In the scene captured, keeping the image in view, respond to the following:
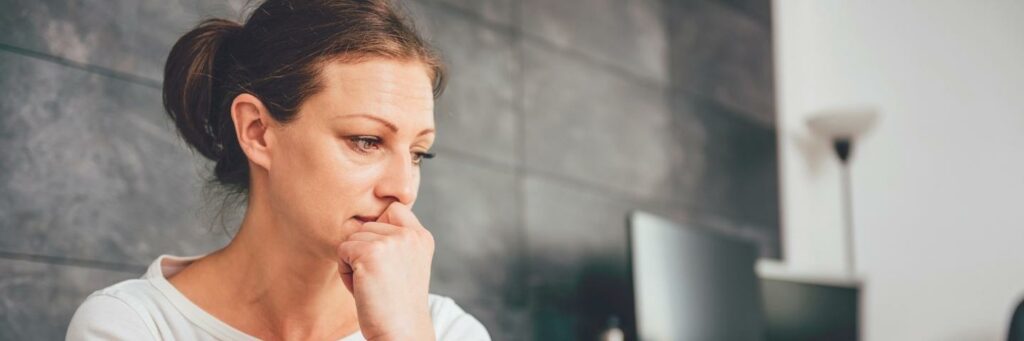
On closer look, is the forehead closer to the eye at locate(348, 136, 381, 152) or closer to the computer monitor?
the eye at locate(348, 136, 381, 152)

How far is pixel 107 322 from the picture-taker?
4.42 ft

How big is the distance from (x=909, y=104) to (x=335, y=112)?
11.1 feet

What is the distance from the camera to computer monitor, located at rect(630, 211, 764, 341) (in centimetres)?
288

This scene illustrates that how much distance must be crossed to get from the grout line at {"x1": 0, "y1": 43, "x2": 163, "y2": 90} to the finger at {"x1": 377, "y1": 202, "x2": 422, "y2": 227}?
0.85 meters

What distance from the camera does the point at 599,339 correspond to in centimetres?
314

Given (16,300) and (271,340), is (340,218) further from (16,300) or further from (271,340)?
(16,300)

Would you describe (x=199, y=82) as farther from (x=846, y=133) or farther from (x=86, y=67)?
(x=846, y=133)

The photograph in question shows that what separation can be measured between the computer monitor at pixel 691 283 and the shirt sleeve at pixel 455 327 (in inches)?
51.3

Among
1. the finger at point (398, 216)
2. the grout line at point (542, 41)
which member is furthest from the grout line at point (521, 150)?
the finger at point (398, 216)

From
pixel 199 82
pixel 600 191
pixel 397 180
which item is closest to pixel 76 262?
pixel 199 82

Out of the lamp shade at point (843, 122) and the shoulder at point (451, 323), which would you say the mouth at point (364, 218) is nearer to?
the shoulder at point (451, 323)

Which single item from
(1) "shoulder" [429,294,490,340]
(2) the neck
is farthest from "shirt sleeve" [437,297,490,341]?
(2) the neck

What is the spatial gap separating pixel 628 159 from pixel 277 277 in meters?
2.07

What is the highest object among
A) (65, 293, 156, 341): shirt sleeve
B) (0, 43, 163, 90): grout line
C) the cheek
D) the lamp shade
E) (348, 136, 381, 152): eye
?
the lamp shade
